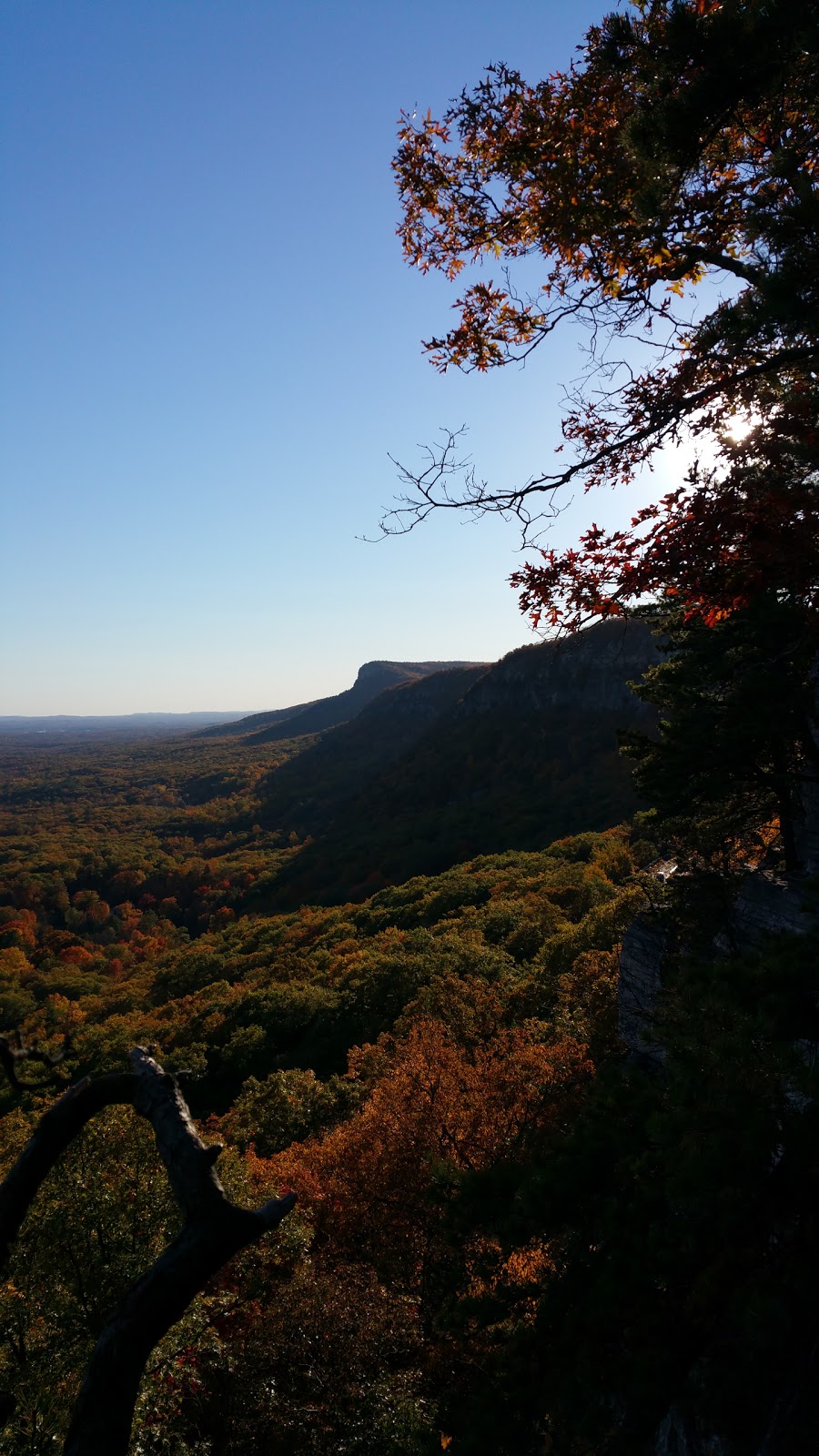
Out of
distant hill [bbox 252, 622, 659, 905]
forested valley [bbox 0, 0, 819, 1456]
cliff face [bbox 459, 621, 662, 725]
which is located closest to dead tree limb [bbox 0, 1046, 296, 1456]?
forested valley [bbox 0, 0, 819, 1456]

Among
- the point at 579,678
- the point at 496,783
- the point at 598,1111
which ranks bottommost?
the point at 496,783

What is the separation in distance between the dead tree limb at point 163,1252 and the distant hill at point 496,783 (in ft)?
186

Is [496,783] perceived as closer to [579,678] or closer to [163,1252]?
[579,678]

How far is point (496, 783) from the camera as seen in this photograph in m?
88.4

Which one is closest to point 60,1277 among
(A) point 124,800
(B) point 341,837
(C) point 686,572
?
(C) point 686,572

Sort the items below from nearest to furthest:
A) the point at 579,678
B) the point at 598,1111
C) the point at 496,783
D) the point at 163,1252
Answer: the point at 163,1252
the point at 598,1111
the point at 496,783
the point at 579,678

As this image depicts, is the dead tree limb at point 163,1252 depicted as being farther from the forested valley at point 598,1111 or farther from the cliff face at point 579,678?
the cliff face at point 579,678

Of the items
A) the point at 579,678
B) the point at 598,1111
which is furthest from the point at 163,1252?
the point at 579,678

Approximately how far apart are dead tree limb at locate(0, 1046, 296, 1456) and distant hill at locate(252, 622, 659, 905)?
186 ft

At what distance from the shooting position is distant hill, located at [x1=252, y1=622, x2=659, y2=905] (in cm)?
7119

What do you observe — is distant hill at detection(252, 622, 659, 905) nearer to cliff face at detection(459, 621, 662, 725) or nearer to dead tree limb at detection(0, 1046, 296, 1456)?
cliff face at detection(459, 621, 662, 725)

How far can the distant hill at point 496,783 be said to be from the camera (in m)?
71.2

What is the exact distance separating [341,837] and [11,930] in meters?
46.1

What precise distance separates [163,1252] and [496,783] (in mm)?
85725
